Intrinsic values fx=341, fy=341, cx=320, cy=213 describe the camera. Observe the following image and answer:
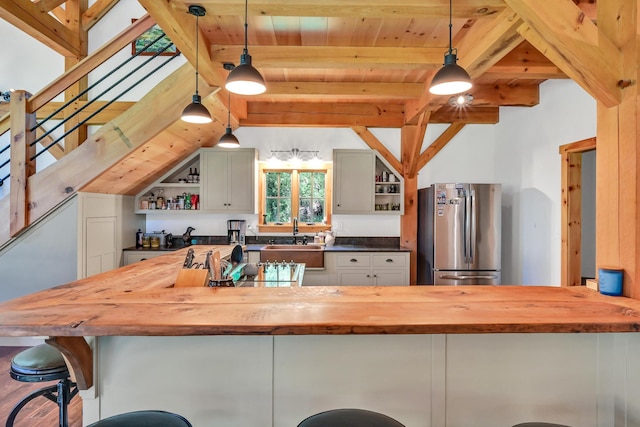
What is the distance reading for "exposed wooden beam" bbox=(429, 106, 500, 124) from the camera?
4.95m

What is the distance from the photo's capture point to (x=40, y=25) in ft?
13.2

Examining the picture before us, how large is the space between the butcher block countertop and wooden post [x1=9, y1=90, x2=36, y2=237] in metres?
2.24

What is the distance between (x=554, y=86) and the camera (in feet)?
12.9

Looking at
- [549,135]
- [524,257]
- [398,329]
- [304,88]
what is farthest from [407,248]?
[398,329]

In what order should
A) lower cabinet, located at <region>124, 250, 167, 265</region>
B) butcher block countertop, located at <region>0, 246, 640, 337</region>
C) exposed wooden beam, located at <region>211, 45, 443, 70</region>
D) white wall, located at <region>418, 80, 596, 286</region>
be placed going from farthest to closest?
lower cabinet, located at <region>124, 250, 167, 265</region>, white wall, located at <region>418, 80, 596, 286</region>, exposed wooden beam, located at <region>211, 45, 443, 70</region>, butcher block countertop, located at <region>0, 246, 640, 337</region>

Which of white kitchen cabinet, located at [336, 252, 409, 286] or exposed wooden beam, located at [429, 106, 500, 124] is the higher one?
exposed wooden beam, located at [429, 106, 500, 124]

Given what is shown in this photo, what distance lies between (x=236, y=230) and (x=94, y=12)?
12.1 feet

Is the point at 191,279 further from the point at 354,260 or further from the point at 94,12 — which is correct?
the point at 94,12

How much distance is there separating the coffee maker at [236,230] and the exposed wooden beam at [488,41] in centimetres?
361

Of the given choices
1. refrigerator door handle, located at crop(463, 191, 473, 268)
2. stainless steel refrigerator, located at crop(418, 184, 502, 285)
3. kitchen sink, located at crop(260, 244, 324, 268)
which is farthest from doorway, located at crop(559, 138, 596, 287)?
kitchen sink, located at crop(260, 244, 324, 268)

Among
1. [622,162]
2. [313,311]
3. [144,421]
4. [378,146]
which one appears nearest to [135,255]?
[378,146]

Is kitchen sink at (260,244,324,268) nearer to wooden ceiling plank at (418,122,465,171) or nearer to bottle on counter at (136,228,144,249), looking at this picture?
bottle on counter at (136,228,144,249)

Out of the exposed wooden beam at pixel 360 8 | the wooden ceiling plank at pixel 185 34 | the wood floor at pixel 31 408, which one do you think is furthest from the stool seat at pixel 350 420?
the wooden ceiling plank at pixel 185 34

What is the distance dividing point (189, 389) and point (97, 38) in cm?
543
